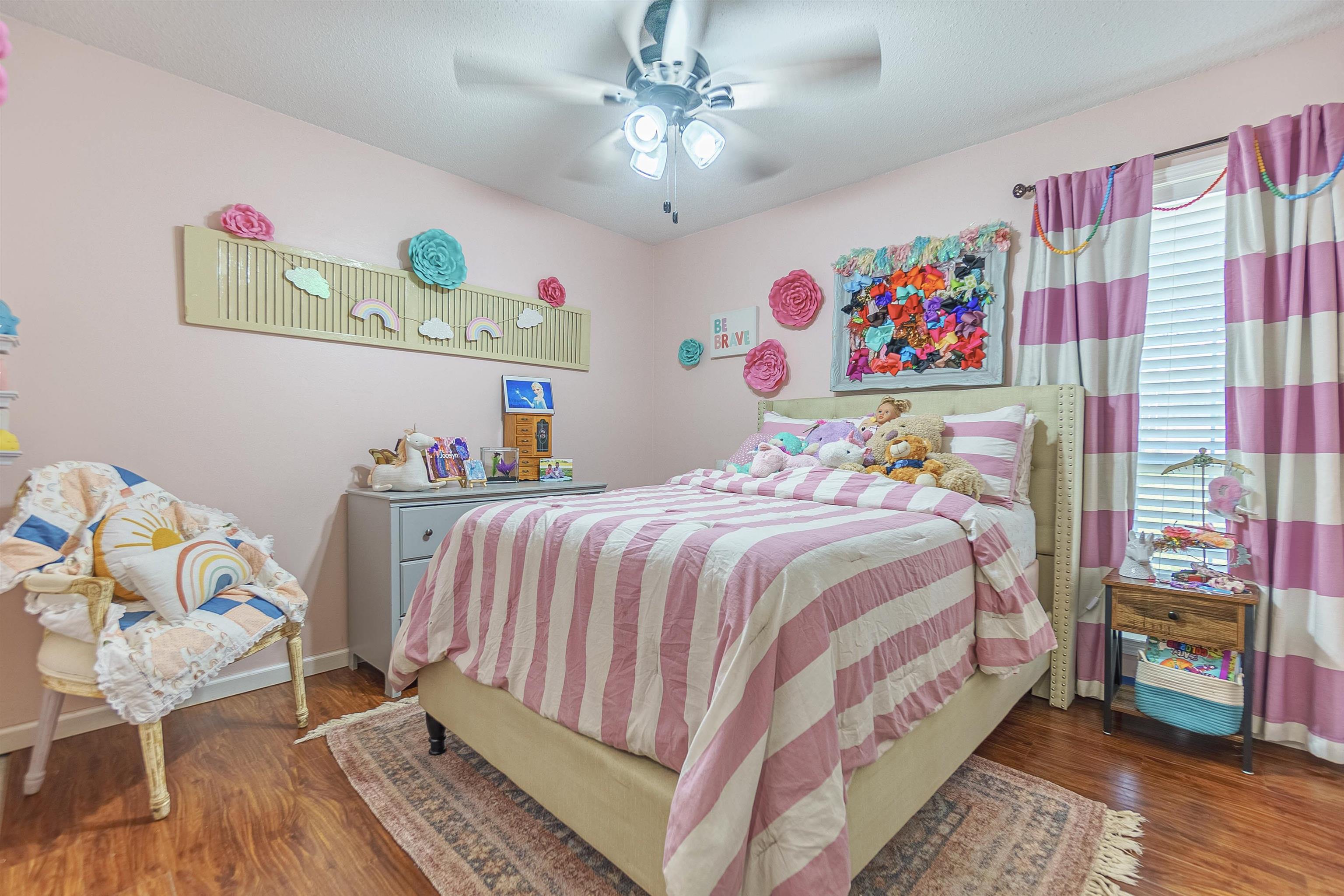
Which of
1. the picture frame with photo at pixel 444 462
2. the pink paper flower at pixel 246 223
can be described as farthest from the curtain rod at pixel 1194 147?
the pink paper flower at pixel 246 223

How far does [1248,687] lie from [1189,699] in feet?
0.59

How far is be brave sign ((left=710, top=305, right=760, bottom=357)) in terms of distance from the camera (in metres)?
3.76

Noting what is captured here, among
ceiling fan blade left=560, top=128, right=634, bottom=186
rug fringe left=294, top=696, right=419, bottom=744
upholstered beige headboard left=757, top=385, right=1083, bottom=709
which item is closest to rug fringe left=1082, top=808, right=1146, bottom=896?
upholstered beige headboard left=757, top=385, right=1083, bottom=709

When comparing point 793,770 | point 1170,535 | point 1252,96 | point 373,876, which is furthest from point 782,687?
point 1252,96

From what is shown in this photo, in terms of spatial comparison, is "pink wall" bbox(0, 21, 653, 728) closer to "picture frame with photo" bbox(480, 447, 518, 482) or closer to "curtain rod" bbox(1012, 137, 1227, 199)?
"picture frame with photo" bbox(480, 447, 518, 482)

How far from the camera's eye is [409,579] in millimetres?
2539

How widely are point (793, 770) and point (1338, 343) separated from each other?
2374 mm

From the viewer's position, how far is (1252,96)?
2.21 m

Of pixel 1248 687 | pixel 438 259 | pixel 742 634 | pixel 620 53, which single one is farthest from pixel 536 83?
pixel 1248 687

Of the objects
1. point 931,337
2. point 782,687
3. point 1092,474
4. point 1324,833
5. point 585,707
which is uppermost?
point 931,337

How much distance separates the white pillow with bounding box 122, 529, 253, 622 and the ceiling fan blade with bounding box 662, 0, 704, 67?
2.23m

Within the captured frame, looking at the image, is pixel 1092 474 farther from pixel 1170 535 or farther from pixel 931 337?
pixel 931 337

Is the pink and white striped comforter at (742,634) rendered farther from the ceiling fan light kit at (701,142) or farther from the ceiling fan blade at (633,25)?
the ceiling fan blade at (633,25)

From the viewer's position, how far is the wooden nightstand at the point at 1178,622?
196cm
